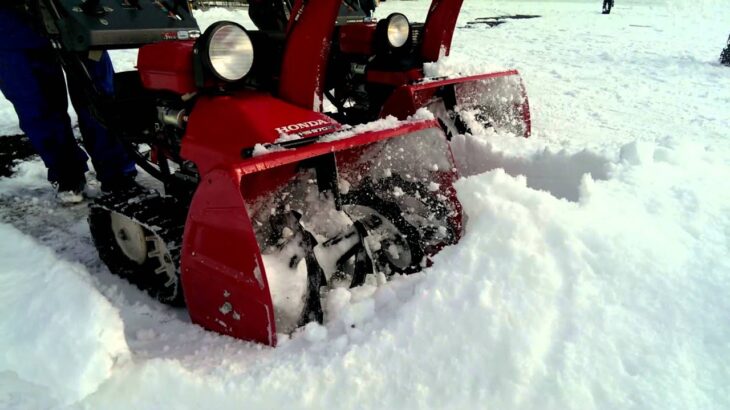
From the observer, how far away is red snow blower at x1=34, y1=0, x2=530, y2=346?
6.45ft

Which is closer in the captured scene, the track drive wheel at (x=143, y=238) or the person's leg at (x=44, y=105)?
the track drive wheel at (x=143, y=238)

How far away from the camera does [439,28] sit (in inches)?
157

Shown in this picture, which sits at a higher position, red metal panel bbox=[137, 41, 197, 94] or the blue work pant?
red metal panel bbox=[137, 41, 197, 94]

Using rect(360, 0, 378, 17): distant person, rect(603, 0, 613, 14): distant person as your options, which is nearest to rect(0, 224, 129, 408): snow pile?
rect(360, 0, 378, 17): distant person

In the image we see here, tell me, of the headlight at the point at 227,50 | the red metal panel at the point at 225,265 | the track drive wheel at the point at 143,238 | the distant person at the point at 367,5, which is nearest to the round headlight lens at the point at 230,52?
the headlight at the point at 227,50

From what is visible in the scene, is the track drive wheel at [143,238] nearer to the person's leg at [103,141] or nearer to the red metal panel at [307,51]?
the red metal panel at [307,51]

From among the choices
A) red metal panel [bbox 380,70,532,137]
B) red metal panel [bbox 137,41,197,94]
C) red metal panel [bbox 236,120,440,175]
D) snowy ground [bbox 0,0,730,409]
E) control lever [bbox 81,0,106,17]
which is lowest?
snowy ground [bbox 0,0,730,409]

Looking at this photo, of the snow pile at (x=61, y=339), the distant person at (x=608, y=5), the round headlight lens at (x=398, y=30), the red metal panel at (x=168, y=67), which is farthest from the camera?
the distant person at (x=608, y=5)

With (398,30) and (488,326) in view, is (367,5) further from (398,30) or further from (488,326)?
(488,326)

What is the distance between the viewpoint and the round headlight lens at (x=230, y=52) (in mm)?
2135

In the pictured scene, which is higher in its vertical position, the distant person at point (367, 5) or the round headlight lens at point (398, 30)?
the distant person at point (367, 5)

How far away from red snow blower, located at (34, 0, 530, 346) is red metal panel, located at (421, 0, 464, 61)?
145cm

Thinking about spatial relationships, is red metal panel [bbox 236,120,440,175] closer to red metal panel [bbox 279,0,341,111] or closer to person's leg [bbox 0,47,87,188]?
red metal panel [bbox 279,0,341,111]

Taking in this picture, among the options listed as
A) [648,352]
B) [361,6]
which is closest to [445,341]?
[648,352]
